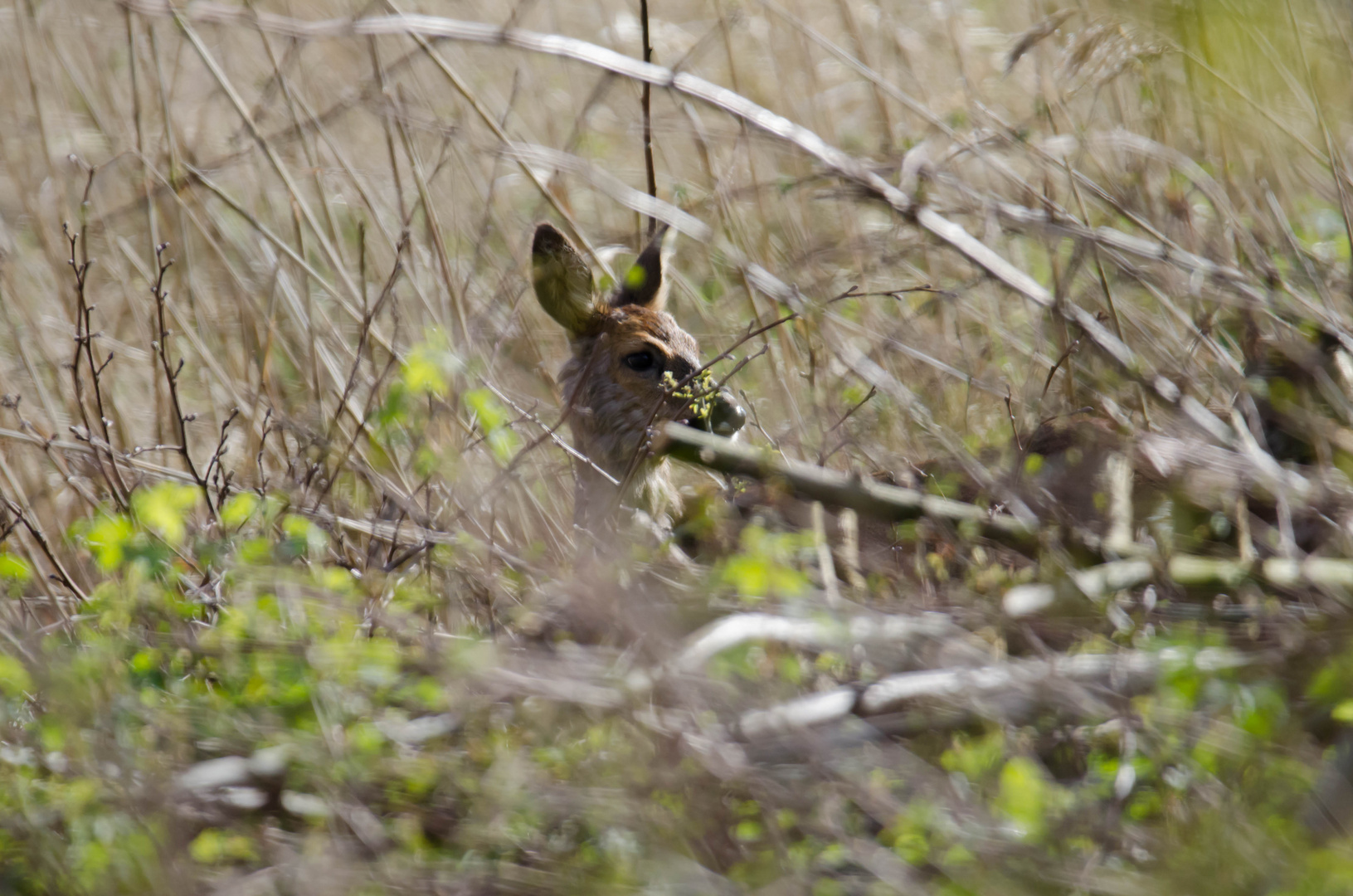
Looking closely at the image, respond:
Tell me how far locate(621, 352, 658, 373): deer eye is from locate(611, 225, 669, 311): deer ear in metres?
0.26

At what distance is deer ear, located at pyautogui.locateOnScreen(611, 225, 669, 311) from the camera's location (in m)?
4.34

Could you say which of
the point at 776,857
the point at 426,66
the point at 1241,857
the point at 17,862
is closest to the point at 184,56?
the point at 426,66

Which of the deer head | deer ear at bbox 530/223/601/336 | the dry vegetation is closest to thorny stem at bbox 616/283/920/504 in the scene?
the dry vegetation

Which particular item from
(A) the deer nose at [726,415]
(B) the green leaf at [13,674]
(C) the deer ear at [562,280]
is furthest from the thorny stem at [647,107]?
(B) the green leaf at [13,674]

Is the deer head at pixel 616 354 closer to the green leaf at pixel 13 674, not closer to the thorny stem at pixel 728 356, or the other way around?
the thorny stem at pixel 728 356

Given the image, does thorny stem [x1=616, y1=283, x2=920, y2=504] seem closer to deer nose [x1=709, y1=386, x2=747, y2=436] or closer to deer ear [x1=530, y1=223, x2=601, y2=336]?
deer nose [x1=709, y1=386, x2=747, y2=436]

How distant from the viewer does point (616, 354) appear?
4.36 metres

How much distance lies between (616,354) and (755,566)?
8.67ft

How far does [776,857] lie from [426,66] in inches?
182

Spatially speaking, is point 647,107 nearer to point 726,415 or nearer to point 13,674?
point 726,415

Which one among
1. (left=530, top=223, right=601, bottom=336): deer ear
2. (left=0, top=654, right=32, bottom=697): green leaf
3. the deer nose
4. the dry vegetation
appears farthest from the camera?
(left=530, top=223, right=601, bottom=336): deer ear

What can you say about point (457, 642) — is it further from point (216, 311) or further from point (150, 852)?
point (216, 311)

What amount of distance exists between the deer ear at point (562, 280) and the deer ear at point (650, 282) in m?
0.14

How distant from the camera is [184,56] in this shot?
6816mm
